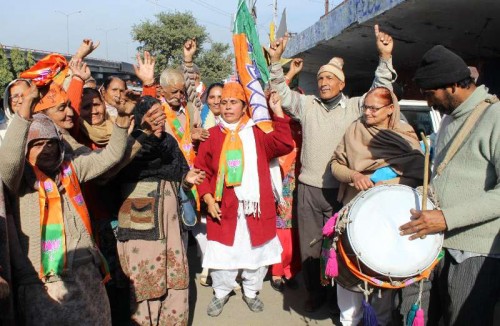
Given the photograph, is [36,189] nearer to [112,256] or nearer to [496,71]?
[112,256]

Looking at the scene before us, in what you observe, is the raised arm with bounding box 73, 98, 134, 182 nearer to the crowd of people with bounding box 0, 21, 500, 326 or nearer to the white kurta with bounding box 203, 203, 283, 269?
the crowd of people with bounding box 0, 21, 500, 326

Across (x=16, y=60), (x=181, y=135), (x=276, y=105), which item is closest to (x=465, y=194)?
(x=276, y=105)

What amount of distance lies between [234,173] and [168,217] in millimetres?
680

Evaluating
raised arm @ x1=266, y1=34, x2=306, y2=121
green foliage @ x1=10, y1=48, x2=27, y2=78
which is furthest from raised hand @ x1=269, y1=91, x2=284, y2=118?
green foliage @ x1=10, y1=48, x2=27, y2=78

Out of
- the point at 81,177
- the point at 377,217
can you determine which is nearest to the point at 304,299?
the point at 377,217

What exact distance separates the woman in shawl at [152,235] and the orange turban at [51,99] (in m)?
0.49

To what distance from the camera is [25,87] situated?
3082 millimetres

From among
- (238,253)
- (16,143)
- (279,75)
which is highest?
(279,75)

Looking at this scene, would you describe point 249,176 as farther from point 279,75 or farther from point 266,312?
point 266,312

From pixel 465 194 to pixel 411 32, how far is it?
293 inches

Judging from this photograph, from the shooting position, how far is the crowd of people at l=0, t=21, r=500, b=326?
91.7 inches

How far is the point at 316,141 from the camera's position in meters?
3.90

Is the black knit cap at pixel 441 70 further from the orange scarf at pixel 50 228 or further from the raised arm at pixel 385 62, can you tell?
the orange scarf at pixel 50 228

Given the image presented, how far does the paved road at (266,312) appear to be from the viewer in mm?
3879
